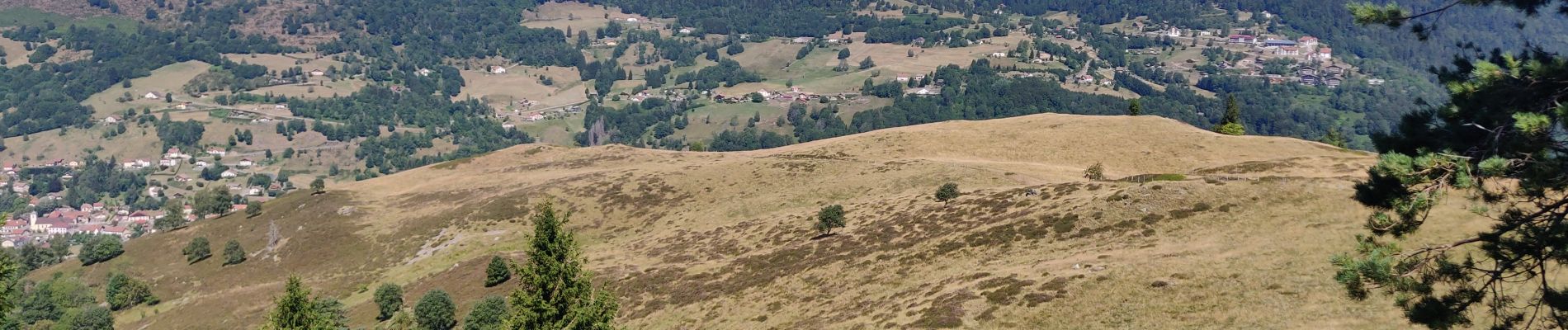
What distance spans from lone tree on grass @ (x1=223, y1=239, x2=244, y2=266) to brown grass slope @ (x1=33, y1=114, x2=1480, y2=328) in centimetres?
120

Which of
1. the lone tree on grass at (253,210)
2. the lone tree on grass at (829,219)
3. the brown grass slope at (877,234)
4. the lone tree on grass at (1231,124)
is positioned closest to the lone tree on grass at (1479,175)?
the brown grass slope at (877,234)

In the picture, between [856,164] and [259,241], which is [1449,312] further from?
[259,241]

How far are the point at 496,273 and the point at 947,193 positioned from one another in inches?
1563

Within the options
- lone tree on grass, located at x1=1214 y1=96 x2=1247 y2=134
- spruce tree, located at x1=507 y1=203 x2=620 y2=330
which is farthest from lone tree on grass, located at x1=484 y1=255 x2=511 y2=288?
lone tree on grass, located at x1=1214 y1=96 x2=1247 y2=134

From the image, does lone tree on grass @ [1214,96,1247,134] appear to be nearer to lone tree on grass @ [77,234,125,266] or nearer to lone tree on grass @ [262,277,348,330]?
lone tree on grass @ [262,277,348,330]

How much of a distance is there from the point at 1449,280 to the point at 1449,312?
77 cm

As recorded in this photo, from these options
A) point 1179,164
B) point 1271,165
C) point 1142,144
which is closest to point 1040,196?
point 1271,165

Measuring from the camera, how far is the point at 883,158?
435ft

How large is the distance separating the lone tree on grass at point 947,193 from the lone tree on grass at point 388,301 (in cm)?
A: 4741

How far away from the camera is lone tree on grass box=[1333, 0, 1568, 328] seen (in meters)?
23.4

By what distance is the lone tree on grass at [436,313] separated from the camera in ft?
279

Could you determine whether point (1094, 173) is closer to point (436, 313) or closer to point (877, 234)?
point (877, 234)

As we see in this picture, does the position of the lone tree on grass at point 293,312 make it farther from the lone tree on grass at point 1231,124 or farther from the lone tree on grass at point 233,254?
the lone tree on grass at point 1231,124

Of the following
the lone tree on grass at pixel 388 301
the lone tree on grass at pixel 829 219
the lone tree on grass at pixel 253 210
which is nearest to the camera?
the lone tree on grass at pixel 829 219
